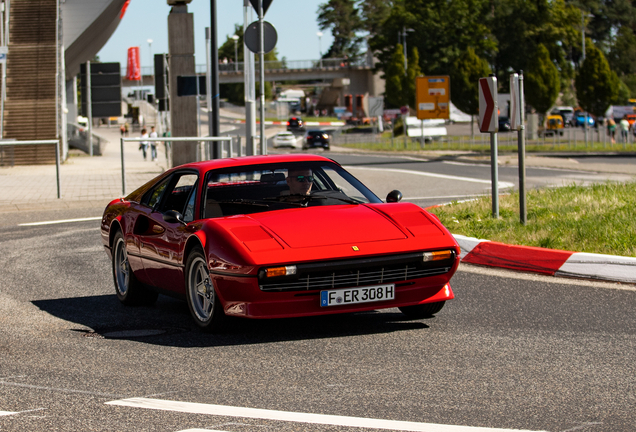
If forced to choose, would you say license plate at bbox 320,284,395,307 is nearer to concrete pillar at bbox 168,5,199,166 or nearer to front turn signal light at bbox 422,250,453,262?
front turn signal light at bbox 422,250,453,262

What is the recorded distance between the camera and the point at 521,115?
10250 mm

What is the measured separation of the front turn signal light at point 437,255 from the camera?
19.6ft

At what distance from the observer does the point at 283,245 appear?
19.0ft

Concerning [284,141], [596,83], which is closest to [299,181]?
[596,83]

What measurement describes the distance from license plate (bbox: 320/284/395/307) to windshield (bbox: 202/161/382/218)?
106cm

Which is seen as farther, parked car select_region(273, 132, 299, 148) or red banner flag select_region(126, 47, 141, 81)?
red banner flag select_region(126, 47, 141, 81)

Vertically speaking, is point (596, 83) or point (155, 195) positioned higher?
point (596, 83)

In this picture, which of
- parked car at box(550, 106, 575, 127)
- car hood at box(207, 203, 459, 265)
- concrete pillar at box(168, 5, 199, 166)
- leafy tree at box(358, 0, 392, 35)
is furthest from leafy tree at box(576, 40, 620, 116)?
leafy tree at box(358, 0, 392, 35)

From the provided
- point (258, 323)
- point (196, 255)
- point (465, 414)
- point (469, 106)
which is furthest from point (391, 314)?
point (469, 106)

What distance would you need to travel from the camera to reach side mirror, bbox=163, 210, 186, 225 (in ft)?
21.8

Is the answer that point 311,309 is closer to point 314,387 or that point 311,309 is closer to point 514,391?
point 314,387

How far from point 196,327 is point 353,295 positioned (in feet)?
4.50

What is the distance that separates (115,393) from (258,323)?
6.37ft

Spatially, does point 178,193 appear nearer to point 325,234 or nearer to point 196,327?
point 196,327
